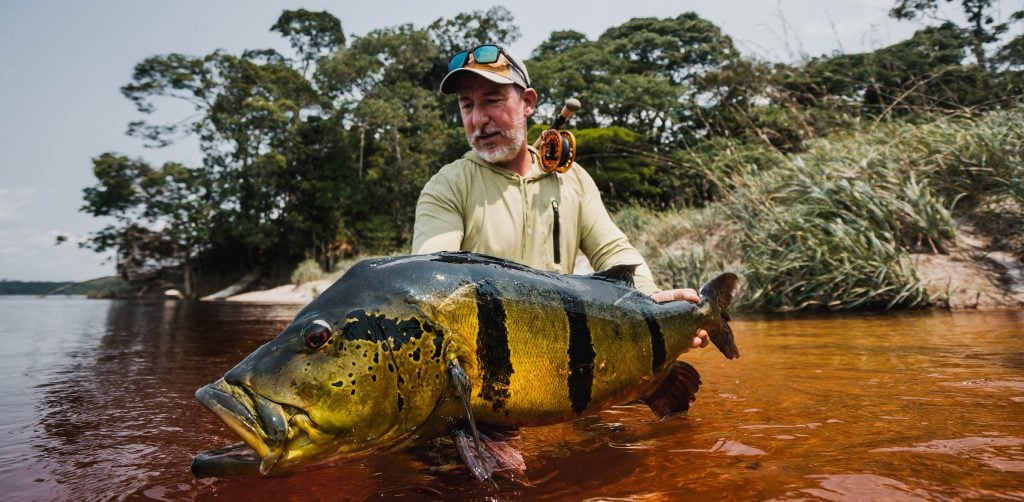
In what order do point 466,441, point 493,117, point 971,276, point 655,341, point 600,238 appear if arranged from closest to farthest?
1. point 466,441
2. point 655,341
3. point 493,117
4. point 600,238
5. point 971,276

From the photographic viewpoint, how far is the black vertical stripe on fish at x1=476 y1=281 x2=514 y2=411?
170cm

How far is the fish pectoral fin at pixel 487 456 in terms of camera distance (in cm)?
157

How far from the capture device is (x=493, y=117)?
3.26 meters

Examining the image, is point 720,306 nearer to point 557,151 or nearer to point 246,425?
point 557,151

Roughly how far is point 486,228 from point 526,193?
1.08 ft

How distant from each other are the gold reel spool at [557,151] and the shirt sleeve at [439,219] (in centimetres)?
59

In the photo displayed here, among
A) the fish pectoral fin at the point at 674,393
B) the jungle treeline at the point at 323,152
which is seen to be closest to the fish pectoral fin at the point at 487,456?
the fish pectoral fin at the point at 674,393

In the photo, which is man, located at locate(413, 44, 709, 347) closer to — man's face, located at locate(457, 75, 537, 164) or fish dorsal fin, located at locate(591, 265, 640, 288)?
man's face, located at locate(457, 75, 537, 164)

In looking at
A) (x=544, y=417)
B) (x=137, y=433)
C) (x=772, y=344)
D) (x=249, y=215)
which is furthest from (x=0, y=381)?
(x=249, y=215)

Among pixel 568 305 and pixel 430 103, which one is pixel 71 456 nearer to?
pixel 568 305

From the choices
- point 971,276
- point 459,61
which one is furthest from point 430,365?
point 971,276

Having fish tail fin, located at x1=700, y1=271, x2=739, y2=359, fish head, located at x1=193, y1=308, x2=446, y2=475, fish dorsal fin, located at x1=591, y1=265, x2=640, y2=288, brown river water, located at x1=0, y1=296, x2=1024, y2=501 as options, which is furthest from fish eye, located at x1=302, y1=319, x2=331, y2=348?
fish tail fin, located at x1=700, y1=271, x2=739, y2=359

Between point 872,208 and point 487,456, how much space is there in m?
8.42

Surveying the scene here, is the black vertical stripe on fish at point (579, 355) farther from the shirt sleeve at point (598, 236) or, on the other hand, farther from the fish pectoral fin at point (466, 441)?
the shirt sleeve at point (598, 236)
